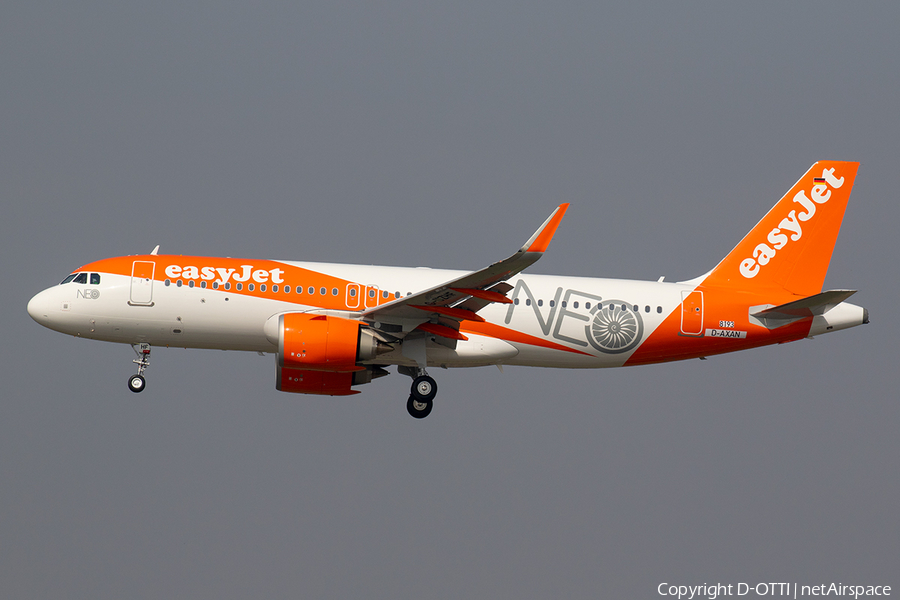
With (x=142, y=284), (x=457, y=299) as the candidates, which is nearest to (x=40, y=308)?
(x=142, y=284)

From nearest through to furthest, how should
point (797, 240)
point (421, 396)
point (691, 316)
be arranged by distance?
point (421, 396) → point (691, 316) → point (797, 240)

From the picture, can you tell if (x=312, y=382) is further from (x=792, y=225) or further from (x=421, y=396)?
(x=792, y=225)

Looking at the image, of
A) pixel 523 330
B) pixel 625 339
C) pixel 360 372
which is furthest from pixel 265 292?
pixel 625 339

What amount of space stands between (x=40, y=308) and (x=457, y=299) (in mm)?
12317

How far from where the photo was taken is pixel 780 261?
110ft

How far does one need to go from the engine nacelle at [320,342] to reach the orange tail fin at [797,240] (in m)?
11.6

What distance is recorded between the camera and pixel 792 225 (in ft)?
111

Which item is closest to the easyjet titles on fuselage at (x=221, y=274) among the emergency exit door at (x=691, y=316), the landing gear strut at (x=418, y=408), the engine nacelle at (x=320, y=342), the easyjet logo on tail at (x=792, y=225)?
the engine nacelle at (x=320, y=342)

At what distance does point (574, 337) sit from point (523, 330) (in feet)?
5.15

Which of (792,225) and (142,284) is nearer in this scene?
(142,284)

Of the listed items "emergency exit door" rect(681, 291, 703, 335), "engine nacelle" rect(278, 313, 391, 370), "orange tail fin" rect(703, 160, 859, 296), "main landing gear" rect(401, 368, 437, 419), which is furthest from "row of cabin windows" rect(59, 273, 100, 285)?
"orange tail fin" rect(703, 160, 859, 296)

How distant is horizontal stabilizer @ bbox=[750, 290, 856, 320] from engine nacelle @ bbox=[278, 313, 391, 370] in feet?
40.3

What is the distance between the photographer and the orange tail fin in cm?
3319

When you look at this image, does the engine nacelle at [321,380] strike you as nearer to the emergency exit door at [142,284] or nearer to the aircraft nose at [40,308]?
the emergency exit door at [142,284]
